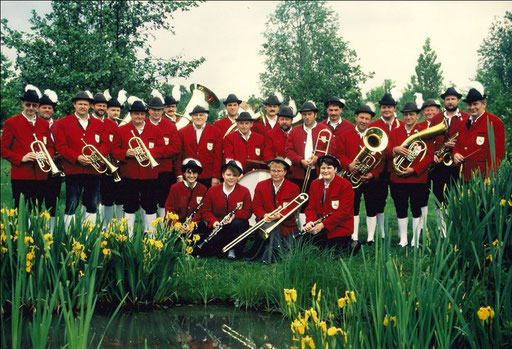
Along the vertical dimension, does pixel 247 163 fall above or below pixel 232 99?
below

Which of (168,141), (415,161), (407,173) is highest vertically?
(168,141)

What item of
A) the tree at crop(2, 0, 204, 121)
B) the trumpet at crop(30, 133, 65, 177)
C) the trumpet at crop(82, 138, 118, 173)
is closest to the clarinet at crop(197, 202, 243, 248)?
the trumpet at crop(82, 138, 118, 173)

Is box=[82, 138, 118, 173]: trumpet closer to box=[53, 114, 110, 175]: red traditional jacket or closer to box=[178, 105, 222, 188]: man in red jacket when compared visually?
box=[53, 114, 110, 175]: red traditional jacket

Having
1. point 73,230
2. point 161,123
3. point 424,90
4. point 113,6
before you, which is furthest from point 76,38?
point 424,90

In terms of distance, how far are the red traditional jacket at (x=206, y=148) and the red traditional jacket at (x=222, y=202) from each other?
Answer: 1133mm

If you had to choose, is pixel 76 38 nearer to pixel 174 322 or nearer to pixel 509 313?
pixel 174 322

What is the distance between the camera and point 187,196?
8.05 metres

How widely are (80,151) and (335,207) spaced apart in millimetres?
3982

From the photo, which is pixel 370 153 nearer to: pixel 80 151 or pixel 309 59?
pixel 80 151

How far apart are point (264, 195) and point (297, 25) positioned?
122ft

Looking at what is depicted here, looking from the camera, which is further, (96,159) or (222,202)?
(96,159)

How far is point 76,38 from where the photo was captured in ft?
47.8

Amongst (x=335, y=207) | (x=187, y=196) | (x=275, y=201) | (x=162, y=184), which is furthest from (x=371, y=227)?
(x=162, y=184)

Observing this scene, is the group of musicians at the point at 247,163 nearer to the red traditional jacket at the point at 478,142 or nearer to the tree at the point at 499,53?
the red traditional jacket at the point at 478,142
